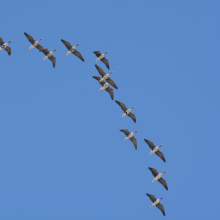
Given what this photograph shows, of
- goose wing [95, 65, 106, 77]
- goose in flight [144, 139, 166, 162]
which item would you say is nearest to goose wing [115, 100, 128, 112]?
goose wing [95, 65, 106, 77]

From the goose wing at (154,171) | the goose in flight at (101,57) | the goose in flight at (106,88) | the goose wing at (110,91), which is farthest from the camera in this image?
the goose wing at (110,91)

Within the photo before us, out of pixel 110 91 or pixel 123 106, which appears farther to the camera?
pixel 110 91

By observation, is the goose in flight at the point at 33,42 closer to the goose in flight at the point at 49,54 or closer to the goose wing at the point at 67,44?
the goose in flight at the point at 49,54

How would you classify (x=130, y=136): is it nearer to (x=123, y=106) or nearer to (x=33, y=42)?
(x=123, y=106)

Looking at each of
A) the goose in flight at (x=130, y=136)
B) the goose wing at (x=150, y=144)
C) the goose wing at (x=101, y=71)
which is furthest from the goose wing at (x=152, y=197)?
the goose wing at (x=101, y=71)

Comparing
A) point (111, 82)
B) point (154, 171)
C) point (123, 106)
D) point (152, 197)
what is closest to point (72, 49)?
point (111, 82)

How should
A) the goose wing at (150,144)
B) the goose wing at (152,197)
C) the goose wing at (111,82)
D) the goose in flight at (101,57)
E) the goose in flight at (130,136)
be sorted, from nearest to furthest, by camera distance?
1. the goose wing at (152,197)
2. the goose wing at (150,144)
3. the goose in flight at (130,136)
4. the goose in flight at (101,57)
5. the goose wing at (111,82)

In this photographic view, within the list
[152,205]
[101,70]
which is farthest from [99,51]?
[152,205]

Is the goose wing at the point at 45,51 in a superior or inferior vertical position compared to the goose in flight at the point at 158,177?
superior

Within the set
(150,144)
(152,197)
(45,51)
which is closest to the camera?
(152,197)

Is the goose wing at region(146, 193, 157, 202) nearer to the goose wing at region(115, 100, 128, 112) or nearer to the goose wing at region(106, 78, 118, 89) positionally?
the goose wing at region(115, 100, 128, 112)

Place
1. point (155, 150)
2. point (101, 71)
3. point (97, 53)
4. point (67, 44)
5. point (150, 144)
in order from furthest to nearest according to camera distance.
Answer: point (101, 71) → point (97, 53) → point (67, 44) → point (155, 150) → point (150, 144)

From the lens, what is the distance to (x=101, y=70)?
503 ft

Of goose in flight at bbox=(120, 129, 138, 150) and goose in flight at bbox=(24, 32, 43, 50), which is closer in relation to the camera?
goose in flight at bbox=(24, 32, 43, 50)
